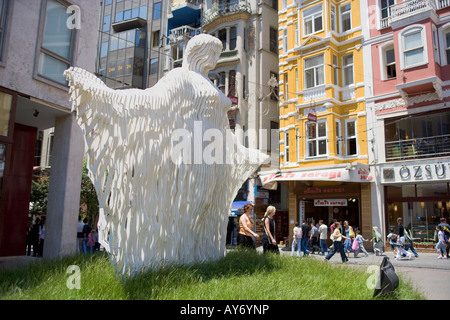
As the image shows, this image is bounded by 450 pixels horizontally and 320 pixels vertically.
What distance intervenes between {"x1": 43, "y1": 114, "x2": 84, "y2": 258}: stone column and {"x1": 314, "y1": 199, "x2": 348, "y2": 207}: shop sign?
39.0ft

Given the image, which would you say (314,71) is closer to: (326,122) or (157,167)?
(326,122)

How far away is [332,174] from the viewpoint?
16.3m

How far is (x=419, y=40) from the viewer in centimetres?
1490

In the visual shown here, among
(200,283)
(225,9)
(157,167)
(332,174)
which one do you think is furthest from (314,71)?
(200,283)

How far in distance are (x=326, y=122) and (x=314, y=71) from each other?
111 inches

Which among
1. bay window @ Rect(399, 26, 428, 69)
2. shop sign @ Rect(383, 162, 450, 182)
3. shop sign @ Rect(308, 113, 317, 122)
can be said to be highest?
bay window @ Rect(399, 26, 428, 69)

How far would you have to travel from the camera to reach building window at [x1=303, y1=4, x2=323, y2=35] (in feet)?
61.6

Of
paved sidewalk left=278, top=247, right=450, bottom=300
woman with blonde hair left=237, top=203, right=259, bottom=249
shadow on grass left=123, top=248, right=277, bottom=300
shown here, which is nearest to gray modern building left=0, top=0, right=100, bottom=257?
woman with blonde hair left=237, top=203, right=259, bottom=249

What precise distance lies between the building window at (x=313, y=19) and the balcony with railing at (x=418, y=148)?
7244 mm

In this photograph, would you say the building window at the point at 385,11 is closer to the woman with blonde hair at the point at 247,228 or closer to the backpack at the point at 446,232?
the backpack at the point at 446,232

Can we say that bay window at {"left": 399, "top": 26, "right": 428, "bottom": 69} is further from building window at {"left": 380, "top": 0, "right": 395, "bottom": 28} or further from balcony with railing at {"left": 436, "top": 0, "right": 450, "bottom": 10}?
building window at {"left": 380, "top": 0, "right": 395, "bottom": 28}
